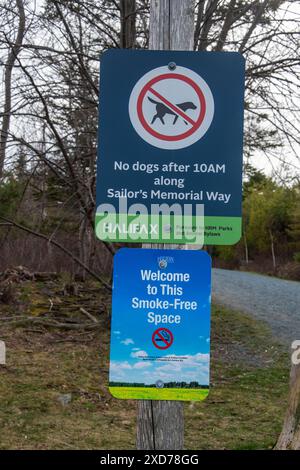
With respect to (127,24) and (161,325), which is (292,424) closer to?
(161,325)

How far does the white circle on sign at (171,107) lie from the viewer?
2.63 metres

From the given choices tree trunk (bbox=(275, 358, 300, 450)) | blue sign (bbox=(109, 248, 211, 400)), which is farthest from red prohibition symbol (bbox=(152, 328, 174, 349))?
tree trunk (bbox=(275, 358, 300, 450))

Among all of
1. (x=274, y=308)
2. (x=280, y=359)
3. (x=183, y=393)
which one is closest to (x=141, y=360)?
(x=183, y=393)

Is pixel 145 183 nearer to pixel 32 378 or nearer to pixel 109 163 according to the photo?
pixel 109 163

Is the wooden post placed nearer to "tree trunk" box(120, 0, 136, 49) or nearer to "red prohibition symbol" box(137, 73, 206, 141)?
"red prohibition symbol" box(137, 73, 206, 141)

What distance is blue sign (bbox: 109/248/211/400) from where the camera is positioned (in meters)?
2.59

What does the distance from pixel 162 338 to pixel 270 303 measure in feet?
42.0

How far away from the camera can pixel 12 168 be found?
652 centimetres

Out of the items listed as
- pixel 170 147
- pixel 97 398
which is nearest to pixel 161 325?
pixel 170 147

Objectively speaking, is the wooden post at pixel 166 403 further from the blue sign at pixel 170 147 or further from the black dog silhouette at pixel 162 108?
the black dog silhouette at pixel 162 108

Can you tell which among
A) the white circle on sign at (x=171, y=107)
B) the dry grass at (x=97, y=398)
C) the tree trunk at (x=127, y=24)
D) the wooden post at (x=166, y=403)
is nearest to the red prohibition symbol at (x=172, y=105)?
the white circle on sign at (x=171, y=107)

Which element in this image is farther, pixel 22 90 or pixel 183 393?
pixel 22 90

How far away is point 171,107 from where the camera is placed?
2.63 m
